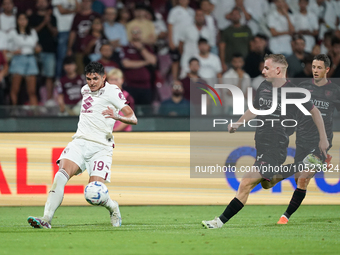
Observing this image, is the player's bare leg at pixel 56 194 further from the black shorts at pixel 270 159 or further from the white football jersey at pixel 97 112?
the black shorts at pixel 270 159

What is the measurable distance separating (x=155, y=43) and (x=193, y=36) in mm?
882

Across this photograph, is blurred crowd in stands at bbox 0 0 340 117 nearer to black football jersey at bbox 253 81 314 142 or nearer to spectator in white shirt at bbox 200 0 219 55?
spectator in white shirt at bbox 200 0 219 55

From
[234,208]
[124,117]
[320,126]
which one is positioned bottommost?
[234,208]

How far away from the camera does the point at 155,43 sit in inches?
499

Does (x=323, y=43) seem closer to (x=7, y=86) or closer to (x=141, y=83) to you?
(x=141, y=83)

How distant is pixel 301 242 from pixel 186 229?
1563 millimetres

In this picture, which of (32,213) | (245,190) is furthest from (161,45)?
(245,190)

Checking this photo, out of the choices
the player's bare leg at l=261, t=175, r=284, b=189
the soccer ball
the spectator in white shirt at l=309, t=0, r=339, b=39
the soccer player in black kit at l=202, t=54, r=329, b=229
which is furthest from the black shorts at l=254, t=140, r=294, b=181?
the spectator in white shirt at l=309, t=0, r=339, b=39

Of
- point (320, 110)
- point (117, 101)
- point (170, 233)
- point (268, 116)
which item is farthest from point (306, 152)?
point (117, 101)

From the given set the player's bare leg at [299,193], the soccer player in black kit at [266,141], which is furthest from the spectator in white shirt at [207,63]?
the soccer player in black kit at [266,141]

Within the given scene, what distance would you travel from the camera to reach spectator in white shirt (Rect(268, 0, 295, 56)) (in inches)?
500

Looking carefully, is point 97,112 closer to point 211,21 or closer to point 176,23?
point 176,23

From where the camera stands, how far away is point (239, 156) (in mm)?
9750

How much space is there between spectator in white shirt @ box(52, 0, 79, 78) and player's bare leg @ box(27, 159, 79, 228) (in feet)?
18.4
